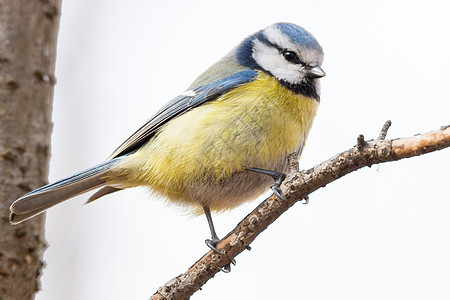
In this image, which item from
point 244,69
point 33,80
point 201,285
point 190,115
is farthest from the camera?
point 244,69

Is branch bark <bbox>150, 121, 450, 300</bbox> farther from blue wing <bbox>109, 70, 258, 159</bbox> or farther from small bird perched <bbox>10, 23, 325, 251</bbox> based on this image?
blue wing <bbox>109, 70, 258, 159</bbox>

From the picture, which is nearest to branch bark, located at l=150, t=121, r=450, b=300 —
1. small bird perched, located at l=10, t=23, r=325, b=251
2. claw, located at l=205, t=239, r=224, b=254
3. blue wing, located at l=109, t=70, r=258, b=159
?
claw, located at l=205, t=239, r=224, b=254

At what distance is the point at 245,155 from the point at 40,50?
3.68 feet

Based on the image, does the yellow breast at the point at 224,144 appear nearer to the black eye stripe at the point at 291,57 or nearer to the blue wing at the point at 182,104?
the blue wing at the point at 182,104

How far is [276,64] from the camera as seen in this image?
2.80 meters

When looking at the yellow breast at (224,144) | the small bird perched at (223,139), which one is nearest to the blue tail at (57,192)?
the small bird perched at (223,139)

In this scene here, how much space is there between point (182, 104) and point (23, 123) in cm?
86

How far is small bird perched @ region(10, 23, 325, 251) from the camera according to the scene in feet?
7.95

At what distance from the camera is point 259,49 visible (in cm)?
302

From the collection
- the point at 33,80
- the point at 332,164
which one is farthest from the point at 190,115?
the point at 332,164

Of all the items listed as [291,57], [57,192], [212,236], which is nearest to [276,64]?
[291,57]

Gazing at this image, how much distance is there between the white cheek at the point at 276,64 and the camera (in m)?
2.71

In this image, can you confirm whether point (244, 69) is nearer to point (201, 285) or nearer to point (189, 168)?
point (189, 168)

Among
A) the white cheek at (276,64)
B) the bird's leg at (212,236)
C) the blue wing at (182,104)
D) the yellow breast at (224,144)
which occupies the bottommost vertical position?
the bird's leg at (212,236)
